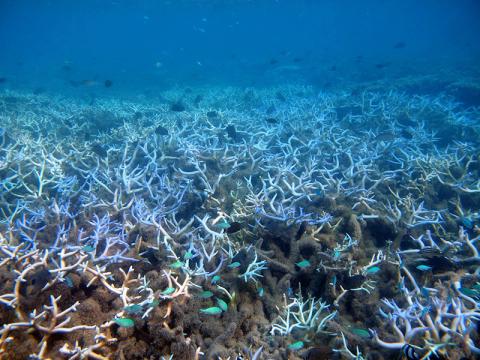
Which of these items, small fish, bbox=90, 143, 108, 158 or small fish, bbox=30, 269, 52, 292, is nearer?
small fish, bbox=30, 269, 52, 292

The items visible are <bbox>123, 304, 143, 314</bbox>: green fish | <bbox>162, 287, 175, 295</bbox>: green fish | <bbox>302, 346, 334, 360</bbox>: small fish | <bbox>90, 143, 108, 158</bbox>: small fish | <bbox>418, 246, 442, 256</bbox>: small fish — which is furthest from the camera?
<bbox>90, 143, 108, 158</bbox>: small fish

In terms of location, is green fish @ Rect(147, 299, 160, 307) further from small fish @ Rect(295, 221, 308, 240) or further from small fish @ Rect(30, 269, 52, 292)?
small fish @ Rect(295, 221, 308, 240)

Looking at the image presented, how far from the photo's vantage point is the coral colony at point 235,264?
2238mm

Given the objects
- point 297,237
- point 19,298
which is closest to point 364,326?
point 297,237

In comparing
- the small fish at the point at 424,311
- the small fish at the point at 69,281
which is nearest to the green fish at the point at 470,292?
the small fish at the point at 424,311

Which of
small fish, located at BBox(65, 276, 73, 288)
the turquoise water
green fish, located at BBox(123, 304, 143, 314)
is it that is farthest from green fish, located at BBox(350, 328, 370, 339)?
small fish, located at BBox(65, 276, 73, 288)

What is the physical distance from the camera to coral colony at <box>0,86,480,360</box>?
2.24 metres

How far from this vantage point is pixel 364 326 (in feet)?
9.20

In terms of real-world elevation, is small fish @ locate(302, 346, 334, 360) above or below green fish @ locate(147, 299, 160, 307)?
below

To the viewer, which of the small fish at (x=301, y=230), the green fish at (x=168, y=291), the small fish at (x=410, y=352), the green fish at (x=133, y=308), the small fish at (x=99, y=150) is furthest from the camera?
the small fish at (x=99, y=150)

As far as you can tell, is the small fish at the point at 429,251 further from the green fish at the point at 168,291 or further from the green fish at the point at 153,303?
the green fish at the point at 153,303

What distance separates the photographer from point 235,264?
113 inches

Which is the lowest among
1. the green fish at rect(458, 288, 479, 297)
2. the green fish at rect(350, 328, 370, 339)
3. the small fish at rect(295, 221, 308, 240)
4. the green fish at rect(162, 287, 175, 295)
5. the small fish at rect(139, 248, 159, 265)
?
the green fish at rect(458, 288, 479, 297)

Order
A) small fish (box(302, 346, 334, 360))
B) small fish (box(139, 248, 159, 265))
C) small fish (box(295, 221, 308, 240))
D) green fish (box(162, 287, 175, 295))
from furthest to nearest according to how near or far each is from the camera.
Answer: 1. small fish (box(295, 221, 308, 240))
2. small fish (box(139, 248, 159, 265))
3. green fish (box(162, 287, 175, 295))
4. small fish (box(302, 346, 334, 360))
